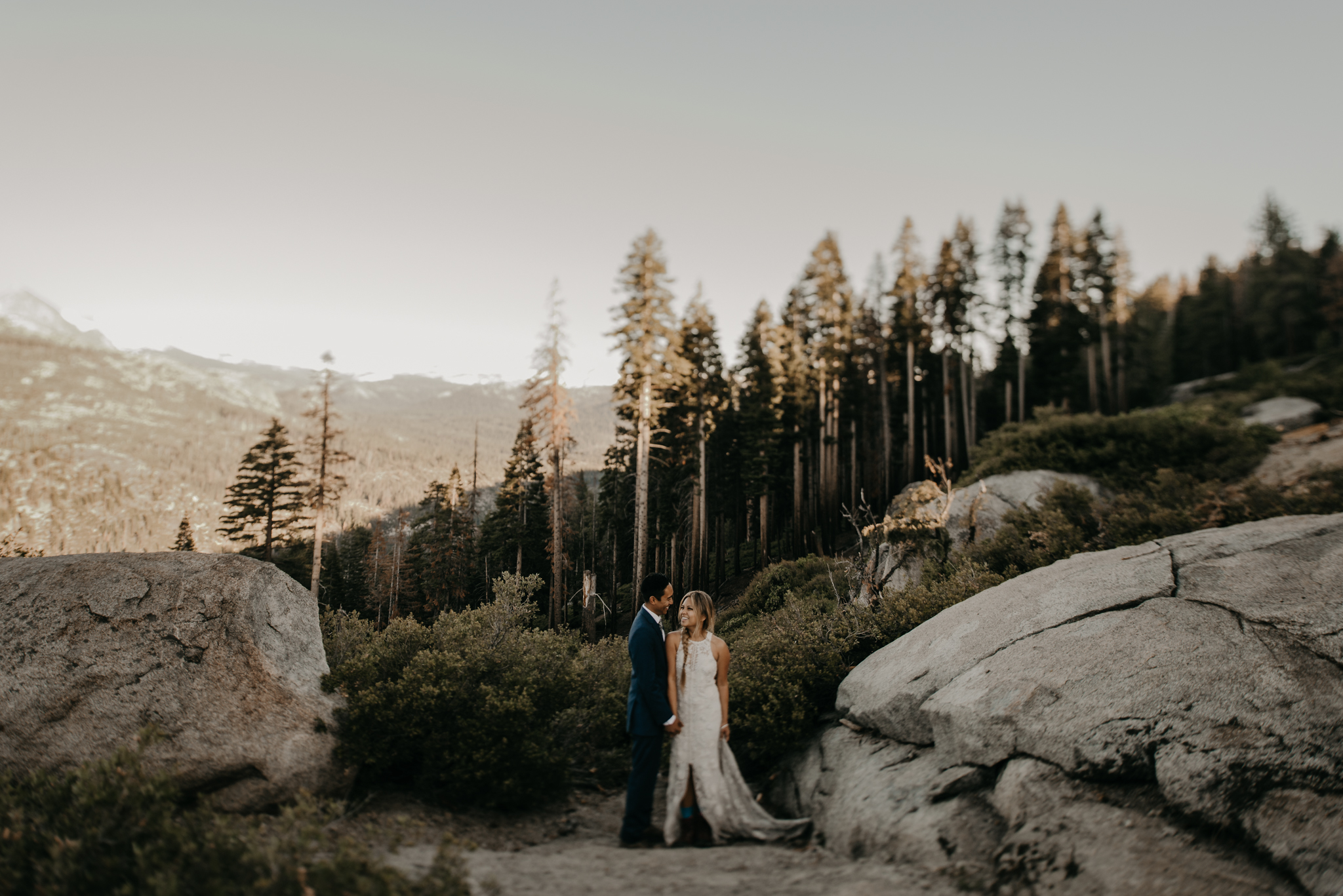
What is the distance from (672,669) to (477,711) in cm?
224

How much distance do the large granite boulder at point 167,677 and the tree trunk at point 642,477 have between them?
1747 centimetres

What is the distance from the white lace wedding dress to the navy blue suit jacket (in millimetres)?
164

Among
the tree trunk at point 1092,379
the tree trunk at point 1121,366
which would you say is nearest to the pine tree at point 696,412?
the tree trunk at point 1092,379

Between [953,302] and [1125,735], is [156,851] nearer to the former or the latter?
[1125,735]

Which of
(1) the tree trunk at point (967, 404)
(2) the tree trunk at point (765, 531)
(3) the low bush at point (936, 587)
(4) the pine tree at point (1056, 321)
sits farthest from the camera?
(4) the pine tree at point (1056, 321)

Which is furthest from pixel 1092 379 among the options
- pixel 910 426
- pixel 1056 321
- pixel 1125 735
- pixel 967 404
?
pixel 1125 735

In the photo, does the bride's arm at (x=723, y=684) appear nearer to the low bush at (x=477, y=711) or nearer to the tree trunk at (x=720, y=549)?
the low bush at (x=477, y=711)

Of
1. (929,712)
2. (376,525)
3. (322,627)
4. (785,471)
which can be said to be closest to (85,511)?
(376,525)

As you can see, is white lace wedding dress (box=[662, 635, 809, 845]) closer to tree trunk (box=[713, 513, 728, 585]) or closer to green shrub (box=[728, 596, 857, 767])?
green shrub (box=[728, 596, 857, 767])

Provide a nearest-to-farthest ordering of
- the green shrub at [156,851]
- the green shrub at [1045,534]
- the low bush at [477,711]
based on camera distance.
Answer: the green shrub at [156,851]
the low bush at [477,711]
the green shrub at [1045,534]

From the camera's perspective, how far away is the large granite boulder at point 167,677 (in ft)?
17.1

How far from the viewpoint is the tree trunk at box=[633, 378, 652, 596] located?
76.7ft

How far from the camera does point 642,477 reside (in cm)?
2394

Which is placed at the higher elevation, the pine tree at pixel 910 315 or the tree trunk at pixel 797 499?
the pine tree at pixel 910 315
